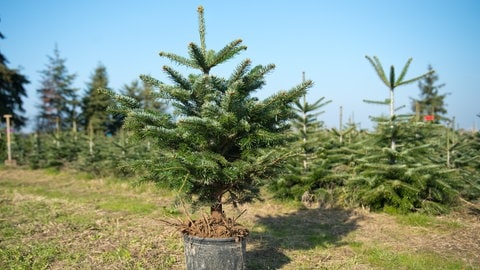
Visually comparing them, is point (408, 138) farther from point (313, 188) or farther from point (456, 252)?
point (456, 252)

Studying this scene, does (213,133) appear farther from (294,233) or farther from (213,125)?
(294,233)

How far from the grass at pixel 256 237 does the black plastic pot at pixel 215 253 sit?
63cm

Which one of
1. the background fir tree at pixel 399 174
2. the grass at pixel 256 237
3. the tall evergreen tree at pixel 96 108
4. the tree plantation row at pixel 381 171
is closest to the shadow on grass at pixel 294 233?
the grass at pixel 256 237

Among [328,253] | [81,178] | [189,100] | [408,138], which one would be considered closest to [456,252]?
[328,253]

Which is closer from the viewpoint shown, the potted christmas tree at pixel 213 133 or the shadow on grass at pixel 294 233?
the potted christmas tree at pixel 213 133

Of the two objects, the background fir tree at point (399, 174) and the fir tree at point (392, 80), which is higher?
the fir tree at point (392, 80)

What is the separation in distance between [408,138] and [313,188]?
7.53 feet

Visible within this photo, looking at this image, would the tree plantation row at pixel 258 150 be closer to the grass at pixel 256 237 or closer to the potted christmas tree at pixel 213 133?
the potted christmas tree at pixel 213 133

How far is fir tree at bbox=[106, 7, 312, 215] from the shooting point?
11.1 feet

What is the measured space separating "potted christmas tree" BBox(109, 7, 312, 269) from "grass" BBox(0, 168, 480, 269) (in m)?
0.66

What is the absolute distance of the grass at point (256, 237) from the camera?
179 inches

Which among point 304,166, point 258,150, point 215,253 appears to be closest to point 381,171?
point 304,166

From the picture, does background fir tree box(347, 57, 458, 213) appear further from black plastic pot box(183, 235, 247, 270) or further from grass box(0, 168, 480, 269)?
black plastic pot box(183, 235, 247, 270)

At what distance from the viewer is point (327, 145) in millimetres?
8719
